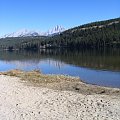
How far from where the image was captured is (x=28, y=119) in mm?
15133

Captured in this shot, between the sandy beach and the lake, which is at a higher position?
the sandy beach

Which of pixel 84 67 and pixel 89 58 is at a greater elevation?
pixel 89 58

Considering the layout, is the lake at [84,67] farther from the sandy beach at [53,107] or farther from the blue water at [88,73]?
the sandy beach at [53,107]

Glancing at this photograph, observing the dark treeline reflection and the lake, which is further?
the dark treeline reflection

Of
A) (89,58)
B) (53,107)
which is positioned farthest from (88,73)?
(89,58)

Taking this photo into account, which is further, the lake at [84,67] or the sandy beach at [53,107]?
the lake at [84,67]

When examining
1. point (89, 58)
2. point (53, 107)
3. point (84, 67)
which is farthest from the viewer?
point (89, 58)

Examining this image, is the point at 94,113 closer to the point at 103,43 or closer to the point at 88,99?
the point at 88,99

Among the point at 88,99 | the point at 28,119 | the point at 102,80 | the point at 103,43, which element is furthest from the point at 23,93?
the point at 103,43


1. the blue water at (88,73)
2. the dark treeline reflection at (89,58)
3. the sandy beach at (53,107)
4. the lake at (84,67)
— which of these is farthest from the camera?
the dark treeline reflection at (89,58)

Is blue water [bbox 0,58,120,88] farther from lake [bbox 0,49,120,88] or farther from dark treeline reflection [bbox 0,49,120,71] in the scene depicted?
dark treeline reflection [bbox 0,49,120,71]

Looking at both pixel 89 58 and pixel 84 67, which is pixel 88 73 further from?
pixel 89 58

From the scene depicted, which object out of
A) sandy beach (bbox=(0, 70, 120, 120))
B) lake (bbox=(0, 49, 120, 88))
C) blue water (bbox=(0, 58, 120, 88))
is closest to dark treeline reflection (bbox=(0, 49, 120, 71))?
lake (bbox=(0, 49, 120, 88))

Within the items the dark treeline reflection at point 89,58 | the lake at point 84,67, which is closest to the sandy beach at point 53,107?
the lake at point 84,67
